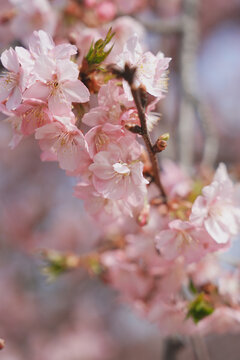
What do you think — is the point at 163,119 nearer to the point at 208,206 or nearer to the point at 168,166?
the point at 168,166

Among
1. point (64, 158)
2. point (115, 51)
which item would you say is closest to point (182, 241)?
point (64, 158)

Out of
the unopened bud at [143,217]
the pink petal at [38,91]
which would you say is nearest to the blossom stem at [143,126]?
the unopened bud at [143,217]

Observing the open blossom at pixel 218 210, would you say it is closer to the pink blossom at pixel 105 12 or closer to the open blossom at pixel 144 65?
the open blossom at pixel 144 65

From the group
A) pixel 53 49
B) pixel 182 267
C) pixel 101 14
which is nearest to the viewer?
pixel 53 49

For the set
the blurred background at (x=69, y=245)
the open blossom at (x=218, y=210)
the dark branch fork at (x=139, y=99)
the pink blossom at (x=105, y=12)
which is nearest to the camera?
the dark branch fork at (x=139, y=99)

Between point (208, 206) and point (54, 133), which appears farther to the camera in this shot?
point (208, 206)

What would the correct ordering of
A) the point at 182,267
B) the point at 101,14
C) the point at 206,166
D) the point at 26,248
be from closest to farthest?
the point at 182,267 → the point at 206,166 → the point at 101,14 → the point at 26,248

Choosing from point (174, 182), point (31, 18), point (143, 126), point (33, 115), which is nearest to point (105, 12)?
point (31, 18)

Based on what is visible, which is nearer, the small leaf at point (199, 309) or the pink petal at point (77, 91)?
the pink petal at point (77, 91)
